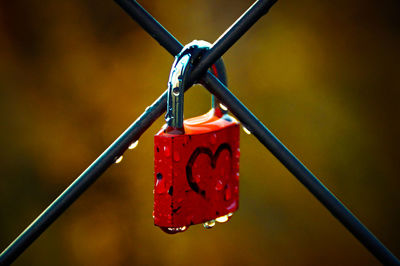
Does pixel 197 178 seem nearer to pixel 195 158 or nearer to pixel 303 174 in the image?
pixel 195 158

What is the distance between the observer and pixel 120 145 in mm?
382

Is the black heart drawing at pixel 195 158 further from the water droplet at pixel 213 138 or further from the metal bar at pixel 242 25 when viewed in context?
→ the metal bar at pixel 242 25

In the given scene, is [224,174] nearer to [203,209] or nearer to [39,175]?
[203,209]

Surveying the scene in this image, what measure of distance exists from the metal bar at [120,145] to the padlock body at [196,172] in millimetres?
62

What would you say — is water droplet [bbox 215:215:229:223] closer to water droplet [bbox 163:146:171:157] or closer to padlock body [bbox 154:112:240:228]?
padlock body [bbox 154:112:240:228]

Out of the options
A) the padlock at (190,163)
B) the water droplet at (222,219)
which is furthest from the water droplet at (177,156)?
the water droplet at (222,219)

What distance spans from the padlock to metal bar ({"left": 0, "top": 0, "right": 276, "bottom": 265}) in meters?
0.02

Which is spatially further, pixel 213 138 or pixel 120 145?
pixel 213 138

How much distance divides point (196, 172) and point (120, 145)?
0.38 ft

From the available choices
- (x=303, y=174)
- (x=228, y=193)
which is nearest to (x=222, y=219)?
(x=228, y=193)

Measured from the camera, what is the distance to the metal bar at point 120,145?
380 millimetres

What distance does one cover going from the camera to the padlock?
1.40 feet

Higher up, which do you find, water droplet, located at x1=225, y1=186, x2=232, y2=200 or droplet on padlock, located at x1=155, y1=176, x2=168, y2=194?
droplet on padlock, located at x1=155, y1=176, x2=168, y2=194

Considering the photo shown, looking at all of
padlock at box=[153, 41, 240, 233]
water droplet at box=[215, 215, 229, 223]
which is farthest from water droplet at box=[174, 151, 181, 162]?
water droplet at box=[215, 215, 229, 223]
